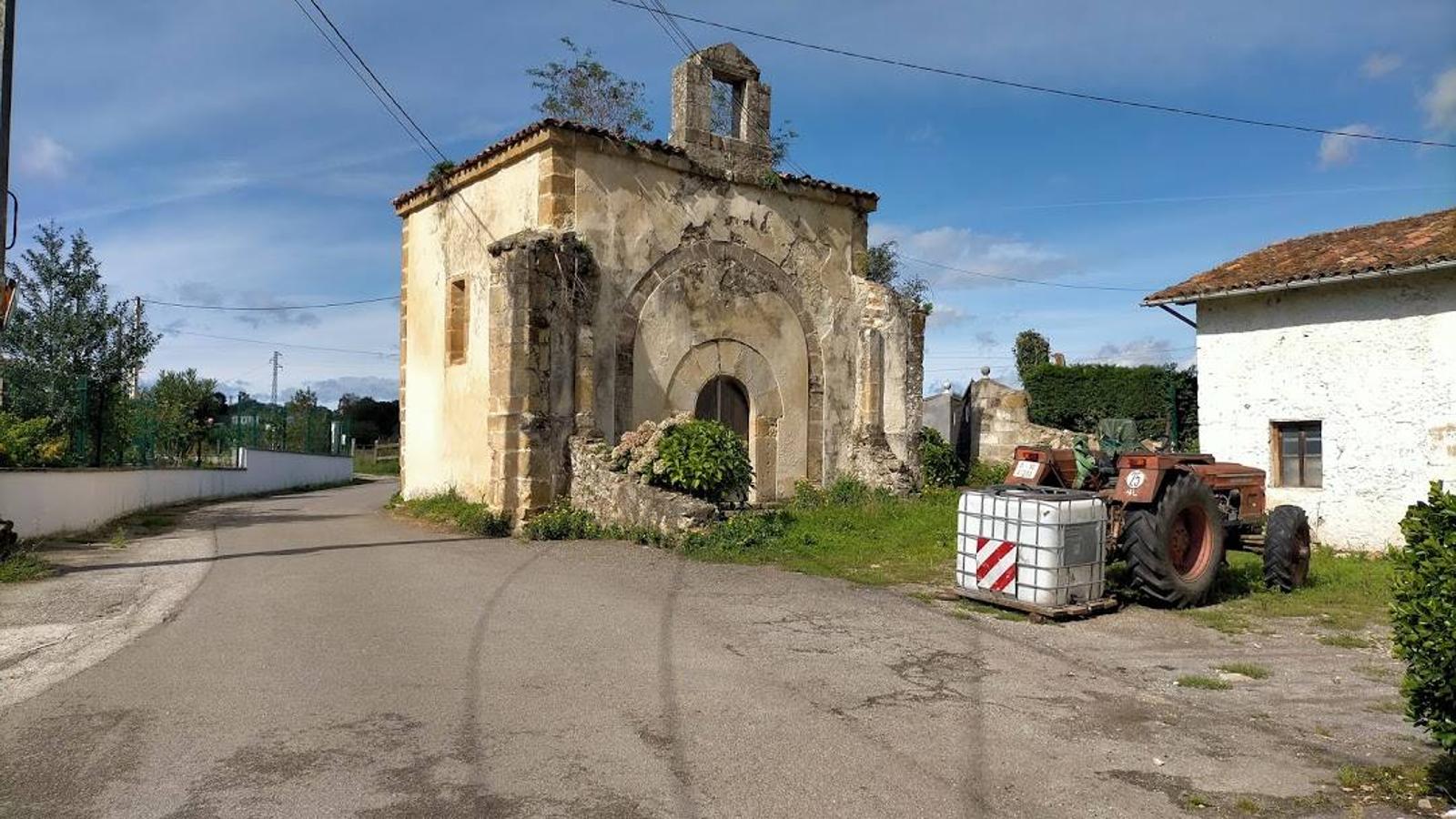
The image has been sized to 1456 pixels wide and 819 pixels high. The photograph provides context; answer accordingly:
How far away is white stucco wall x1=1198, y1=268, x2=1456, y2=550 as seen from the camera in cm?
1190

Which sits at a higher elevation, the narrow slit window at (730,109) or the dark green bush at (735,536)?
the narrow slit window at (730,109)

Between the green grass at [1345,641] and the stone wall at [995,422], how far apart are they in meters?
13.8

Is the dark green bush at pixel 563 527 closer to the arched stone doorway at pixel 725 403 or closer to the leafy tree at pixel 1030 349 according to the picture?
the arched stone doorway at pixel 725 403

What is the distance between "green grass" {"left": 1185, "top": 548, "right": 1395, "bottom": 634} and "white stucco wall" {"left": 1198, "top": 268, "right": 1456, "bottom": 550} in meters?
1.30

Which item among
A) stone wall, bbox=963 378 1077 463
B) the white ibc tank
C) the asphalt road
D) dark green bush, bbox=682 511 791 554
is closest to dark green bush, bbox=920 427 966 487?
stone wall, bbox=963 378 1077 463

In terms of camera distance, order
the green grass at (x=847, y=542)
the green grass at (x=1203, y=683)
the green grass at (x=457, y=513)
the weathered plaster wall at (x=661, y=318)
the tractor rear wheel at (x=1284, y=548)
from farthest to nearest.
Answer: the weathered plaster wall at (x=661, y=318) < the green grass at (x=457, y=513) < the green grass at (x=847, y=542) < the tractor rear wheel at (x=1284, y=548) < the green grass at (x=1203, y=683)

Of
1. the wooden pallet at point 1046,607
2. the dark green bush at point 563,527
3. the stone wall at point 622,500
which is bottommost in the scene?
the wooden pallet at point 1046,607

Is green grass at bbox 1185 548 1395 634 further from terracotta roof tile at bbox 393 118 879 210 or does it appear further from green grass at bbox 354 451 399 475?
green grass at bbox 354 451 399 475

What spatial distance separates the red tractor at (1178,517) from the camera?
8430 millimetres

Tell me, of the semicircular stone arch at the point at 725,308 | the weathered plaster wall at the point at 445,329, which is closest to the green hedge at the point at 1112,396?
the semicircular stone arch at the point at 725,308

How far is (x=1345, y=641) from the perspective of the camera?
752 centimetres

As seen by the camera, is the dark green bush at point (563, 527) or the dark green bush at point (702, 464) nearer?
the dark green bush at point (702, 464)

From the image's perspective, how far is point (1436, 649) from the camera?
4.10 metres

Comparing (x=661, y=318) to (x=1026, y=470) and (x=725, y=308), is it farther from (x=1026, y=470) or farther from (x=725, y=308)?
(x=1026, y=470)
